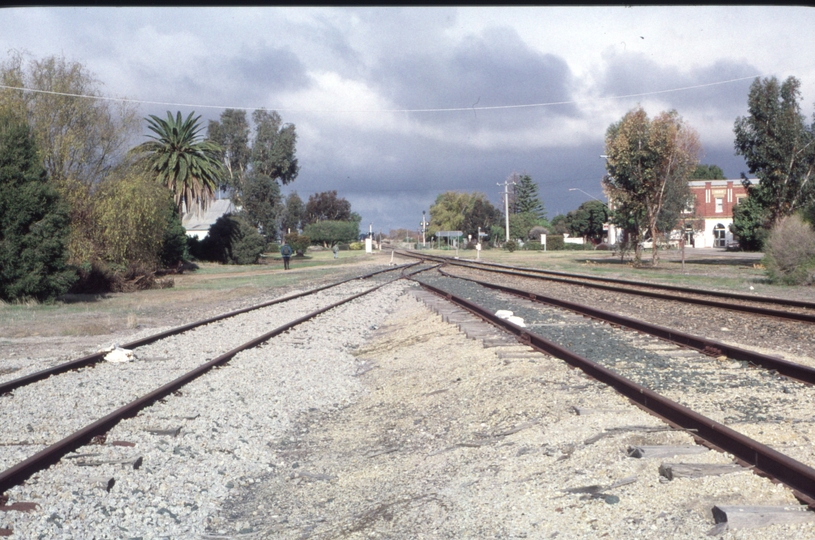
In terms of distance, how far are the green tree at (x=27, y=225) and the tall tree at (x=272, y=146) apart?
225 feet

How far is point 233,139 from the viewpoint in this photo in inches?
3659

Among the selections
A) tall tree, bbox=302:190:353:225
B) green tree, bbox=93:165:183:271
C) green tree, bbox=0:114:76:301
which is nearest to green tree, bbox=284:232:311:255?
green tree, bbox=93:165:183:271

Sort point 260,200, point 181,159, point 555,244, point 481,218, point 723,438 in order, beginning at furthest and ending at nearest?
point 481,218
point 555,244
point 260,200
point 181,159
point 723,438

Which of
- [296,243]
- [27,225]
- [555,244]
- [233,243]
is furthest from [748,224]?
[27,225]

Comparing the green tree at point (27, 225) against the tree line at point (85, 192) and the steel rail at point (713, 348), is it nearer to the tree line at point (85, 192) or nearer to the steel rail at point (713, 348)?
the tree line at point (85, 192)

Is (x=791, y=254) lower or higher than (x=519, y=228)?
lower

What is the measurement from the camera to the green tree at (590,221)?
124312 mm

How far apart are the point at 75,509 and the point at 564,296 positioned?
17.2m

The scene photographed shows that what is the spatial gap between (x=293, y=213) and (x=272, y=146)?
51.6m

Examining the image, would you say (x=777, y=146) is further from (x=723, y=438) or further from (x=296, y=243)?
(x=296, y=243)

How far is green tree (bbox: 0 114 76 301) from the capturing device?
22109mm

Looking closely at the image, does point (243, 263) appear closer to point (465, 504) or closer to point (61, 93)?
point (61, 93)

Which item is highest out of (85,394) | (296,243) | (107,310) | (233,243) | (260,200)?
(260,200)

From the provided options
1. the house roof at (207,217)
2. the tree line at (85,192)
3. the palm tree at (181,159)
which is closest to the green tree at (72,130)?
the tree line at (85,192)
